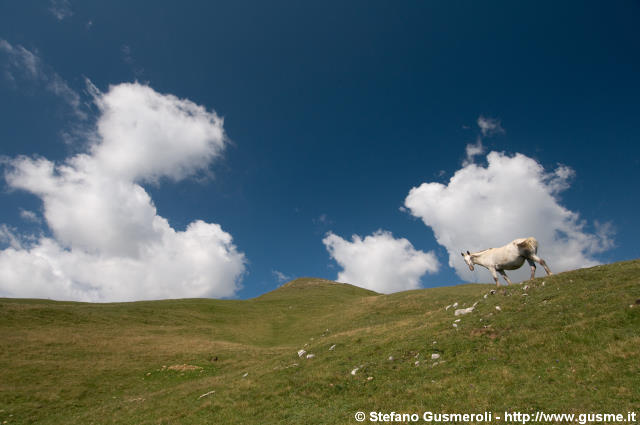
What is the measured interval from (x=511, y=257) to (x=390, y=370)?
54.0 feet

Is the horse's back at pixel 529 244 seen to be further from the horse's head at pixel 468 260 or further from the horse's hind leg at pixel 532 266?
the horse's head at pixel 468 260

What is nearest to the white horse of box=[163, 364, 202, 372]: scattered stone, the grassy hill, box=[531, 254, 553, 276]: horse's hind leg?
box=[531, 254, 553, 276]: horse's hind leg

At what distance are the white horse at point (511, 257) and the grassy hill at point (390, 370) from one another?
218 centimetres

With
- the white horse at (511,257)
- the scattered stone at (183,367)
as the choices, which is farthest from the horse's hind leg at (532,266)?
the scattered stone at (183,367)

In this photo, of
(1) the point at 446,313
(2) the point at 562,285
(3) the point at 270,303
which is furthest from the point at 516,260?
(3) the point at 270,303

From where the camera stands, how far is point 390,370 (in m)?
16.2

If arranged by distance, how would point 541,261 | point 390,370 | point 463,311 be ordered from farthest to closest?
1. point 541,261
2. point 463,311
3. point 390,370

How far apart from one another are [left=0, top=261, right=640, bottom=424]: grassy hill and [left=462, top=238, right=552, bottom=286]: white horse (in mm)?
2182

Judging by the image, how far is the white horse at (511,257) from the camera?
24.7 meters

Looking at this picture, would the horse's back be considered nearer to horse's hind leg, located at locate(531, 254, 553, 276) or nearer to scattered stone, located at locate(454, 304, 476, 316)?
horse's hind leg, located at locate(531, 254, 553, 276)

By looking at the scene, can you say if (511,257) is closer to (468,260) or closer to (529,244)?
(529,244)

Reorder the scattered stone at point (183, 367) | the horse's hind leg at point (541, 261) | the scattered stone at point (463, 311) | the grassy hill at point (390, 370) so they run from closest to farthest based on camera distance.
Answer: the grassy hill at point (390, 370) < the scattered stone at point (463, 311) < the horse's hind leg at point (541, 261) < the scattered stone at point (183, 367)

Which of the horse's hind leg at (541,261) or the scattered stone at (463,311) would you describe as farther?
the horse's hind leg at (541,261)

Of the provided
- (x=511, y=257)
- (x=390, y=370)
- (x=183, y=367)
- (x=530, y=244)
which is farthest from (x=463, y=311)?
(x=183, y=367)
